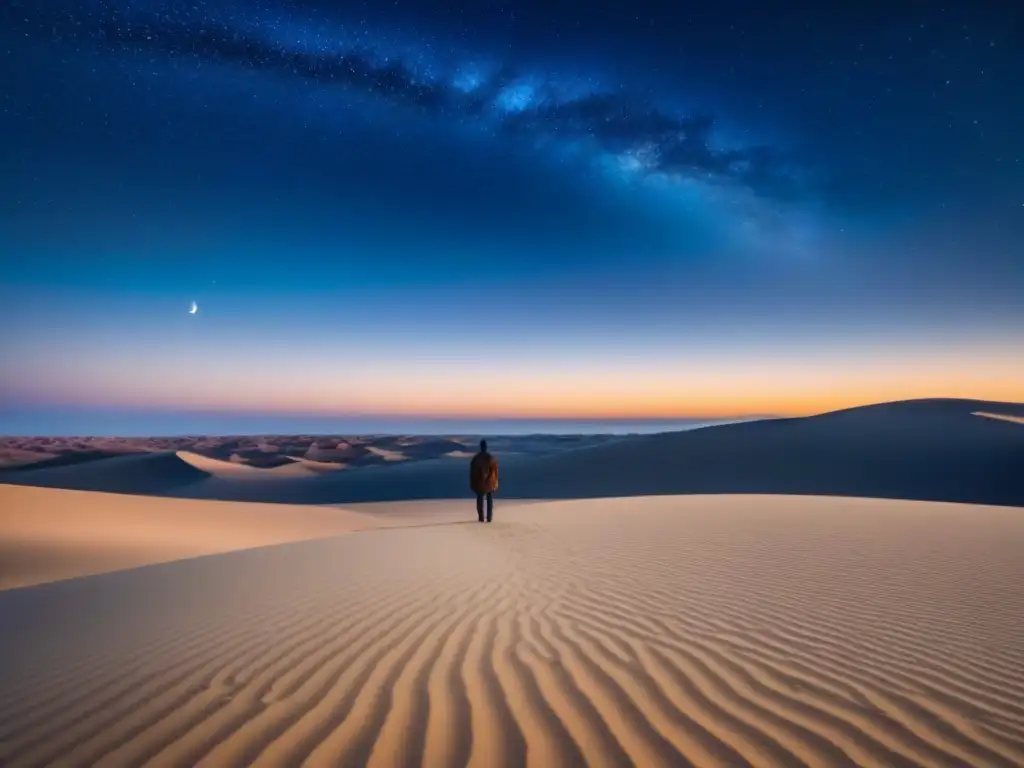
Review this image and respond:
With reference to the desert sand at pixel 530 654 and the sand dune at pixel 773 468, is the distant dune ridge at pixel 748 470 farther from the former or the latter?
the desert sand at pixel 530 654

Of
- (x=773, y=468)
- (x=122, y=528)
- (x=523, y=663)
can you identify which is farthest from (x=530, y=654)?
(x=773, y=468)

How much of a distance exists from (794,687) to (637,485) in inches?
1165

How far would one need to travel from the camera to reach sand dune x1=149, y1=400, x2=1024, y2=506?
28.2 m

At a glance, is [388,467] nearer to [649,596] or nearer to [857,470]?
[857,470]

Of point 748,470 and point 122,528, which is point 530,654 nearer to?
point 122,528

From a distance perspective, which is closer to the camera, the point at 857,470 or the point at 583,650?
the point at 583,650

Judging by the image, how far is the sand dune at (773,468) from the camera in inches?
1112

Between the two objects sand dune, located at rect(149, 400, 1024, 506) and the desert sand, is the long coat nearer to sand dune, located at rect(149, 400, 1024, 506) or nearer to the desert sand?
the desert sand

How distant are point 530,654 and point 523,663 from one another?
0.21 m

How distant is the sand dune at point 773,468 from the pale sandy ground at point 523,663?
881 inches

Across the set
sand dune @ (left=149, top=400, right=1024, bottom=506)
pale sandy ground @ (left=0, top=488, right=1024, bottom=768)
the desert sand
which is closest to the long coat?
the desert sand

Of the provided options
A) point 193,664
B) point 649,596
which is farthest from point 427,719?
point 649,596

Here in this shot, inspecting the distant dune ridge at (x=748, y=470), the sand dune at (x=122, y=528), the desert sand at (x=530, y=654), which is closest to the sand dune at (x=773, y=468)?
the distant dune ridge at (x=748, y=470)

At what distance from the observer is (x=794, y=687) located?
3600 millimetres
